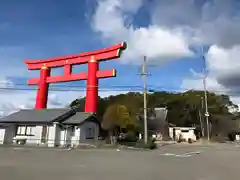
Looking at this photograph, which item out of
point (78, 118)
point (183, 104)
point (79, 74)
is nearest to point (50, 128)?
point (78, 118)

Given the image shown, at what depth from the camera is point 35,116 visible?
102 ft

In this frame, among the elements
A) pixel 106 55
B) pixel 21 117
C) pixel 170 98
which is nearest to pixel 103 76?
pixel 106 55

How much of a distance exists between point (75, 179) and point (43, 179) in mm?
886

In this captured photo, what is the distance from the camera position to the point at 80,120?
97.1ft

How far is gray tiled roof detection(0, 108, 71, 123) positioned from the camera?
2967cm

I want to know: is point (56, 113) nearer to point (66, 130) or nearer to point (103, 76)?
point (66, 130)

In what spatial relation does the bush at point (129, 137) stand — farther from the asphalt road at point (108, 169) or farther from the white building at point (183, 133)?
the white building at point (183, 133)

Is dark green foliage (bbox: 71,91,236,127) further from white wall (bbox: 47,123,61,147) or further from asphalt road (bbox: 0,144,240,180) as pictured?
asphalt road (bbox: 0,144,240,180)

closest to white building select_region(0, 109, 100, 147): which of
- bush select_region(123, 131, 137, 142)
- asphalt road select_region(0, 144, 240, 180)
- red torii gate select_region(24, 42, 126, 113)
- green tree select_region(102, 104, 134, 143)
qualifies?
red torii gate select_region(24, 42, 126, 113)

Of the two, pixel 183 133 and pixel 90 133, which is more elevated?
pixel 183 133

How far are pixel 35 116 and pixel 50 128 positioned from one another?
10.2 ft

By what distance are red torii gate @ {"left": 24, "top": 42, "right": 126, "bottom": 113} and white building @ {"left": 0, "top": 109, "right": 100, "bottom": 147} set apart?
199cm

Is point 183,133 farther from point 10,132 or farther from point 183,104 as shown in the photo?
point 10,132

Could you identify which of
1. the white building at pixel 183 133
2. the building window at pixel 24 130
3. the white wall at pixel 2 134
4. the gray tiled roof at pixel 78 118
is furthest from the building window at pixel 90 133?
the white building at pixel 183 133
